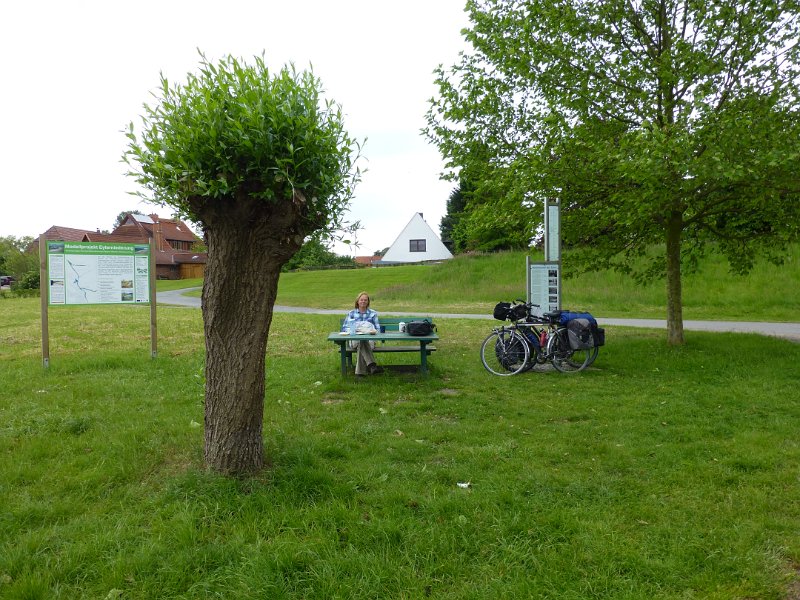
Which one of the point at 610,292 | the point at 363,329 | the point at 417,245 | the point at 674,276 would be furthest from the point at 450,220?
the point at 363,329

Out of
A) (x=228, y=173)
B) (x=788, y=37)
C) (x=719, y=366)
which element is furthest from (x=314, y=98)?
(x=788, y=37)

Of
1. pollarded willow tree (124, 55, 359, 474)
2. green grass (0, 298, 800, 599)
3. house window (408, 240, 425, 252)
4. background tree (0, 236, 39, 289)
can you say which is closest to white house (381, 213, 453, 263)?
house window (408, 240, 425, 252)

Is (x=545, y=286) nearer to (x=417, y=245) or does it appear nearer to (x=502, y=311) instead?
Answer: (x=502, y=311)

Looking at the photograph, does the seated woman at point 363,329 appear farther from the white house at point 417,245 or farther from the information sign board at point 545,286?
the white house at point 417,245

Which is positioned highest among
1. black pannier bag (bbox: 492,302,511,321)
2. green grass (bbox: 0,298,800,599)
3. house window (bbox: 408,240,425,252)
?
house window (bbox: 408,240,425,252)

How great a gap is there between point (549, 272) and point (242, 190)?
6632mm

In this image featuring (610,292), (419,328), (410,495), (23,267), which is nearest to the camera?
(410,495)

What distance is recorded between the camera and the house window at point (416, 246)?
55362 millimetres

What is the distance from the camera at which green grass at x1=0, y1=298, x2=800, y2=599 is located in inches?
108

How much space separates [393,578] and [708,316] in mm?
17993

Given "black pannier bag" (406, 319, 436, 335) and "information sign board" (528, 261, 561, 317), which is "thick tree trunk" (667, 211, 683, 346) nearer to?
"information sign board" (528, 261, 561, 317)

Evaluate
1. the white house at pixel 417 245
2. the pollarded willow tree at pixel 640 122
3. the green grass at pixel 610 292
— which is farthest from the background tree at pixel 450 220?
the pollarded willow tree at pixel 640 122

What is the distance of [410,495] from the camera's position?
11.9ft

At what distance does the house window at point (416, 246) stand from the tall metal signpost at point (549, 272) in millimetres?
46093
